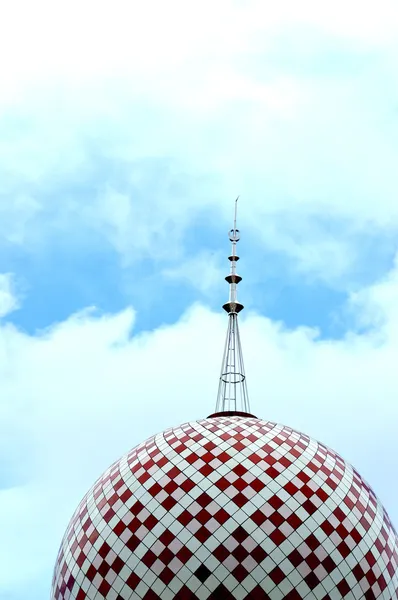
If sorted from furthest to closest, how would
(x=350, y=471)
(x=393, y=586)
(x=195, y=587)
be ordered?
1. (x=350, y=471)
2. (x=393, y=586)
3. (x=195, y=587)

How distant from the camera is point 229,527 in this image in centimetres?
2105

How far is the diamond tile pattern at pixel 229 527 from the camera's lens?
819 inches

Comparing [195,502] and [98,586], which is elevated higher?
[195,502]

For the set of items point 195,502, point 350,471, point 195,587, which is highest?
point 350,471

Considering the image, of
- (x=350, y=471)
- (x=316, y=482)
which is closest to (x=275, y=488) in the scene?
(x=316, y=482)

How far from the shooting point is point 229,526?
21062mm

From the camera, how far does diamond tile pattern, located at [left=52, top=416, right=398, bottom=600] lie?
20.8 m

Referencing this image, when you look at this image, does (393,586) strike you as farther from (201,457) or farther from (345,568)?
(201,457)

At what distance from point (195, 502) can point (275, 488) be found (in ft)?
5.54

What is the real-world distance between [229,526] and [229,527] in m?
0.02

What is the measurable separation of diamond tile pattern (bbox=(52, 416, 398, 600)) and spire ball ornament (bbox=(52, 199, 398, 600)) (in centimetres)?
2

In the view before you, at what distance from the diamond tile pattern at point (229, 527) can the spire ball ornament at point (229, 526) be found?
0.02 meters

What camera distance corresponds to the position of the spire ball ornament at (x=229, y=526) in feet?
68.3

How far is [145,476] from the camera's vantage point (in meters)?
22.7
